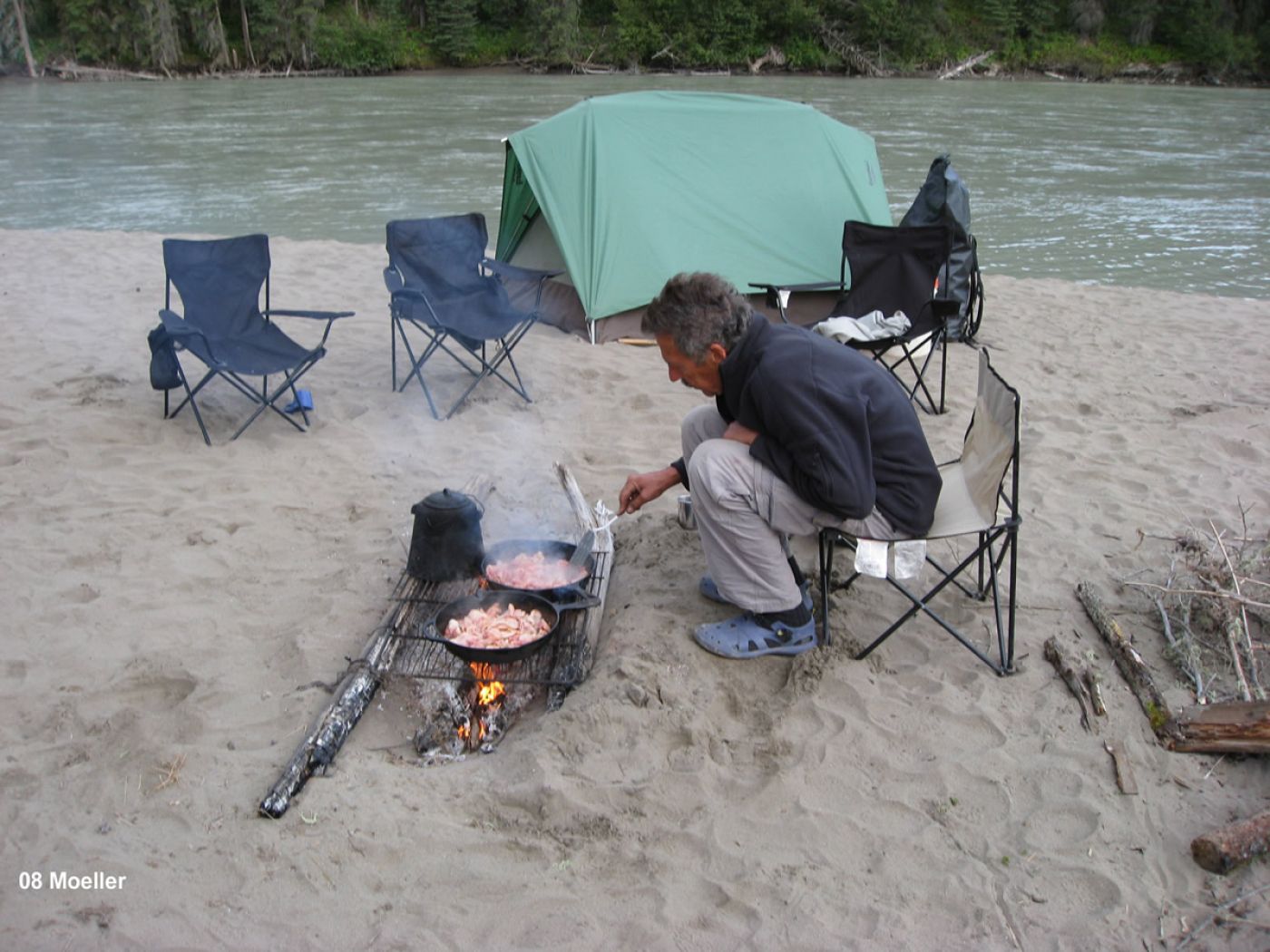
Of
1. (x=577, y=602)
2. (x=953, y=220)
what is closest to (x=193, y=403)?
(x=577, y=602)

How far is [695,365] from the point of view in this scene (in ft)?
7.97

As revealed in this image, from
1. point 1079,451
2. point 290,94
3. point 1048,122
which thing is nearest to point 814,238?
point 1079,451

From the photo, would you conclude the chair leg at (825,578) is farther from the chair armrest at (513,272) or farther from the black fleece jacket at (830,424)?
the chair armrest at (513,272)

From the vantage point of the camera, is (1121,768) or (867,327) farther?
(867,327)

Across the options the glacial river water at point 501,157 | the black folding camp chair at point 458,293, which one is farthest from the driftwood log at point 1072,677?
the glacial river water at point 501,157

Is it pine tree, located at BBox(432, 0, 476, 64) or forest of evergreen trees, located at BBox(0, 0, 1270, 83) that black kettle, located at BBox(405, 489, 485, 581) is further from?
pine tree, located at BBox(432, 0, 476, 64)

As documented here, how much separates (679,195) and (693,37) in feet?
78.1

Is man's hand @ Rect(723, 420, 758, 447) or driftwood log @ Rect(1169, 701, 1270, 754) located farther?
man's hand @ Rect(723, 420, 758, 447)

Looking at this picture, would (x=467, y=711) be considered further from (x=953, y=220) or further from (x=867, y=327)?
(x=953, y=220)

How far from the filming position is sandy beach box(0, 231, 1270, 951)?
191cm

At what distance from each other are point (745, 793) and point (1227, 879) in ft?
3.14

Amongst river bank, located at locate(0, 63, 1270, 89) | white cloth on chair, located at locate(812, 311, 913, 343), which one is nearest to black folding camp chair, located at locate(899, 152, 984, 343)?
white cloth on chair, located at locate(812, 311, 913, 343)

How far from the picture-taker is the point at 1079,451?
13.4 ft

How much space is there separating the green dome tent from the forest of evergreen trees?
22532 millimetres
